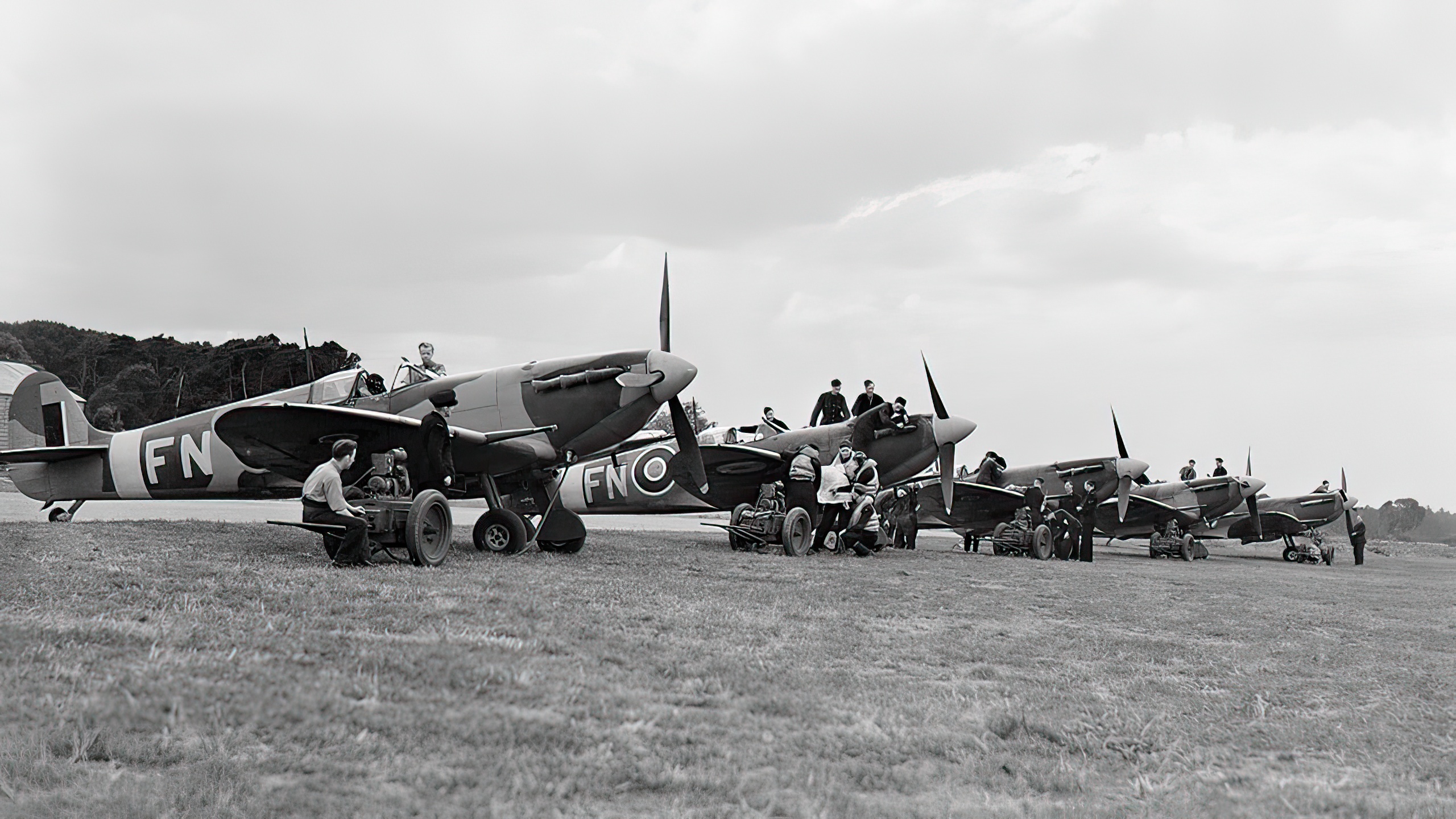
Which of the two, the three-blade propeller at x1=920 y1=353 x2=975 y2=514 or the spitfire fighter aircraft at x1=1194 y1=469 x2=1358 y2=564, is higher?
the three-blade propeller at x1=920 y1=353 x2=975 y2=514

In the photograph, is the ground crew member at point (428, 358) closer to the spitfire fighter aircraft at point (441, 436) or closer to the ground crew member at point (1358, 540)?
the spitfire fighter aircraft at point (441, 436)

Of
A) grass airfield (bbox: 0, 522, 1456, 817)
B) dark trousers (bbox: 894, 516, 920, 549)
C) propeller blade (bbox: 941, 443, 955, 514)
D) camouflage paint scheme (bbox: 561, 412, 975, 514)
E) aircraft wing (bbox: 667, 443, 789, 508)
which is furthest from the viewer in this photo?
dark trousers (bbox: 894, 516, 920, 549)

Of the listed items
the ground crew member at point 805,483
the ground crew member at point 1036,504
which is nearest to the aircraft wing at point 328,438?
the ground crew member at point 805,483

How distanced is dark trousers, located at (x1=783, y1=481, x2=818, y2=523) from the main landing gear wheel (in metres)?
4.67

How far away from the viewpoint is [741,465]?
1619 centimetres

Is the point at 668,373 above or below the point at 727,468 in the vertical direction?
above

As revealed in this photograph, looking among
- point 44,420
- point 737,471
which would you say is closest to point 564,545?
point 737,471

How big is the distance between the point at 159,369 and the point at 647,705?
57.4 metres

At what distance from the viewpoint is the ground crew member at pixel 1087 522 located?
1958 cm

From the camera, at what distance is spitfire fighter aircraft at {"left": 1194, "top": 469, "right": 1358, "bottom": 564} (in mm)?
28241

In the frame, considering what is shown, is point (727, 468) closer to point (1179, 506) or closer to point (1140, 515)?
point (1140, 515)

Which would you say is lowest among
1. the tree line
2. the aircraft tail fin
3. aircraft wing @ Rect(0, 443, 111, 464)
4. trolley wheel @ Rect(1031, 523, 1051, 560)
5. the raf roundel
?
trolley wheel @ Rect(1031, 523, 1051, 560)

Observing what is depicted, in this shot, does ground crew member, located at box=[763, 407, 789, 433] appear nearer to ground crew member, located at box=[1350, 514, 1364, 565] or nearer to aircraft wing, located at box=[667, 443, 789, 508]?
aircraft wing, located at box=[667, 443, 789, 508]

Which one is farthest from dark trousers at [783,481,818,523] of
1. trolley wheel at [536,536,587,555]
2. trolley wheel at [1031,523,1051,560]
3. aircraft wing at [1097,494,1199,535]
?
aircraft wing at [1097,494,1199,535]
